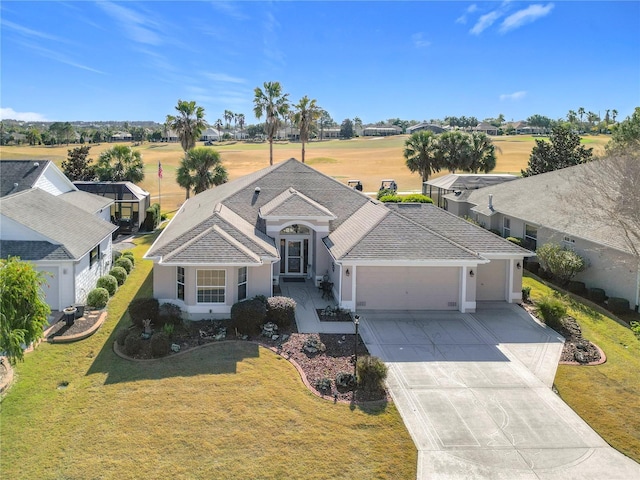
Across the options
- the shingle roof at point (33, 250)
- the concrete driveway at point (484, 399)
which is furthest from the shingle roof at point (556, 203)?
the shingle roof at point (33, 250)

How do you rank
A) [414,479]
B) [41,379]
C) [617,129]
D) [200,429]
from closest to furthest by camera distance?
[414,479] < [200,429] < [41,379] < [617,129]

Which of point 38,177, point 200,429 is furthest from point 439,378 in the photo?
point 38,177

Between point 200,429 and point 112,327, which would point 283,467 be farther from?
point 112,327

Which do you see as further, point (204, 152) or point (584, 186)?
point (204, 152)

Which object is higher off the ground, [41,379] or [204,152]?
[204,152]

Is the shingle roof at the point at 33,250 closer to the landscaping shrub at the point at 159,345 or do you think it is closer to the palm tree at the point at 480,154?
the landscaping shrub at the point at 159,345

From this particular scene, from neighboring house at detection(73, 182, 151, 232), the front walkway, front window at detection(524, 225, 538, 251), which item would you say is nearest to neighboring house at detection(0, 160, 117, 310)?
the front walkway

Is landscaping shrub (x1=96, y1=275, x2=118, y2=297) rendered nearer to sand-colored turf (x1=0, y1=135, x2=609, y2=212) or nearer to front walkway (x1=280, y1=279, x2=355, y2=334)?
front walkway (x1=280, y1=279, x2=355, y2=334)

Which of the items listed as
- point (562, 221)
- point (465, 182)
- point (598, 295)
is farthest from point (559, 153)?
point (598, 295)
